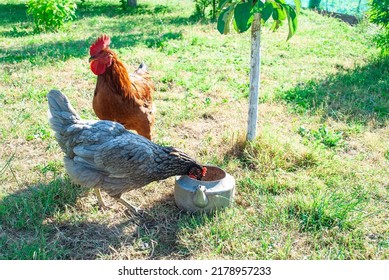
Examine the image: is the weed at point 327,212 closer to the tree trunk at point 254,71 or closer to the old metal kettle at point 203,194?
the old metal kettle at point 203,194

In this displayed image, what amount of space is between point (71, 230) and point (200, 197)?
113 centimetres

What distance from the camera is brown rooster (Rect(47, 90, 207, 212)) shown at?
131 inches

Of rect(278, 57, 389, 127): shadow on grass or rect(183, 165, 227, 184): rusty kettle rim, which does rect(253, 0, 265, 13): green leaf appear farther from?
rect(278, 57, 389, 127): shadow on grass

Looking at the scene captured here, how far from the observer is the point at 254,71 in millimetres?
4301

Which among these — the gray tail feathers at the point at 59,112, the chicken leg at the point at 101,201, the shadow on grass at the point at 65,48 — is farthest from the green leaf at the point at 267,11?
the shadow on grass at the point at 65,48

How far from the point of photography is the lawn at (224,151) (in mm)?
3240

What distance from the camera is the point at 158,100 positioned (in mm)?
6055

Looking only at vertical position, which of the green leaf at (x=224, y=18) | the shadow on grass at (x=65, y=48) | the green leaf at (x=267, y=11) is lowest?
the shadow on grass at (x=65, y=48)

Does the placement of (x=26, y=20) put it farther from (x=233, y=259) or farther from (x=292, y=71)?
(x=233, y=259)

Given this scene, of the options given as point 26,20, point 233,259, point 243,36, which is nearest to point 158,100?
point 233,259

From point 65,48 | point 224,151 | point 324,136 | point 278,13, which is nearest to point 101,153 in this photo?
point 224,151

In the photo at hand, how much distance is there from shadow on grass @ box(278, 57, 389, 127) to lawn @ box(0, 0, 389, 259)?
3cm

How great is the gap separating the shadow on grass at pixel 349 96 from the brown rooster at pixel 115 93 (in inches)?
96.8

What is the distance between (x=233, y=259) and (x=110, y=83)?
2.14 meters
